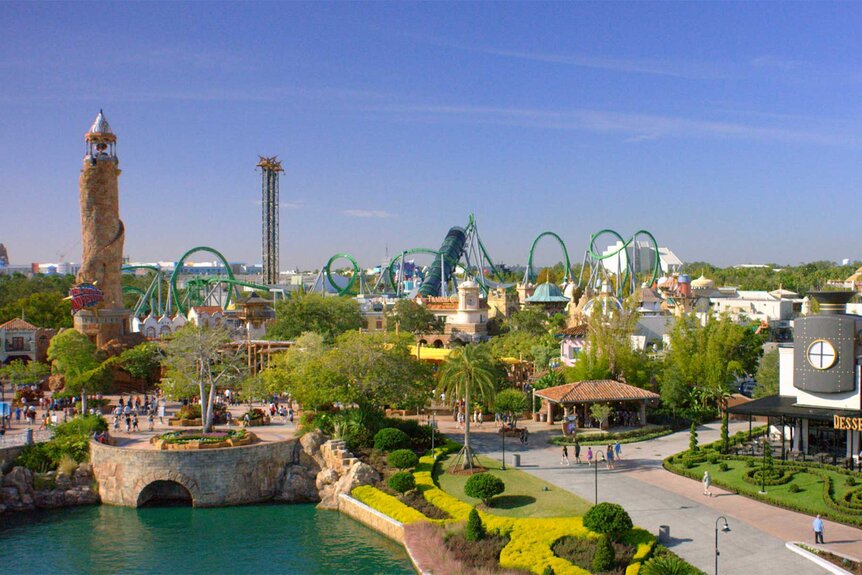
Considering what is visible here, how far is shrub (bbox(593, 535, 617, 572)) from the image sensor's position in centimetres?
2091

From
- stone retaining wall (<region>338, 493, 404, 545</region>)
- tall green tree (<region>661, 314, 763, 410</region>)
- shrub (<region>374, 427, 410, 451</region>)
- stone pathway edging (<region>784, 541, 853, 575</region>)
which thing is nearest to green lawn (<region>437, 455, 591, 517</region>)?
stone retaining wall (<region>338, 493, 404, 545</region>)

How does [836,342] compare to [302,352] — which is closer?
[836,342]

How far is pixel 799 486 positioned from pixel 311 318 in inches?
1485

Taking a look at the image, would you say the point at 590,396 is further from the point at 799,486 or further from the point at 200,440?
the point at 200,440

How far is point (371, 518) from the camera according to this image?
28109 millimetres

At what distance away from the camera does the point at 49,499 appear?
31.2 m

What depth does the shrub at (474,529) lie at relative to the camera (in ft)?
77.5

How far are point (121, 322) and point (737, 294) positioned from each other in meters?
62.9

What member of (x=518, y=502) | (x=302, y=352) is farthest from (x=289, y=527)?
(x=302, y=352)

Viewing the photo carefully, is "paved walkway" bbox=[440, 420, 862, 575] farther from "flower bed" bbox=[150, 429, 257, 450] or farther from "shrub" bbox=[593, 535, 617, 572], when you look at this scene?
"flower bed" bbox=[150, 429, 257, 450]

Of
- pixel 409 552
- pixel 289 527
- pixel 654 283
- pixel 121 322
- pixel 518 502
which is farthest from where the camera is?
pixel 654 283

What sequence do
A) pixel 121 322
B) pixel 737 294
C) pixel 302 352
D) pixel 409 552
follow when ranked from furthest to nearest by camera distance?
pixel 737 294 → pixel 121 322 → pixel 302 352 → pixel 409 552

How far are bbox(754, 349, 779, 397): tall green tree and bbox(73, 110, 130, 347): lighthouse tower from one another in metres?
41.5

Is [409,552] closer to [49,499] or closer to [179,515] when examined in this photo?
[179,515]
